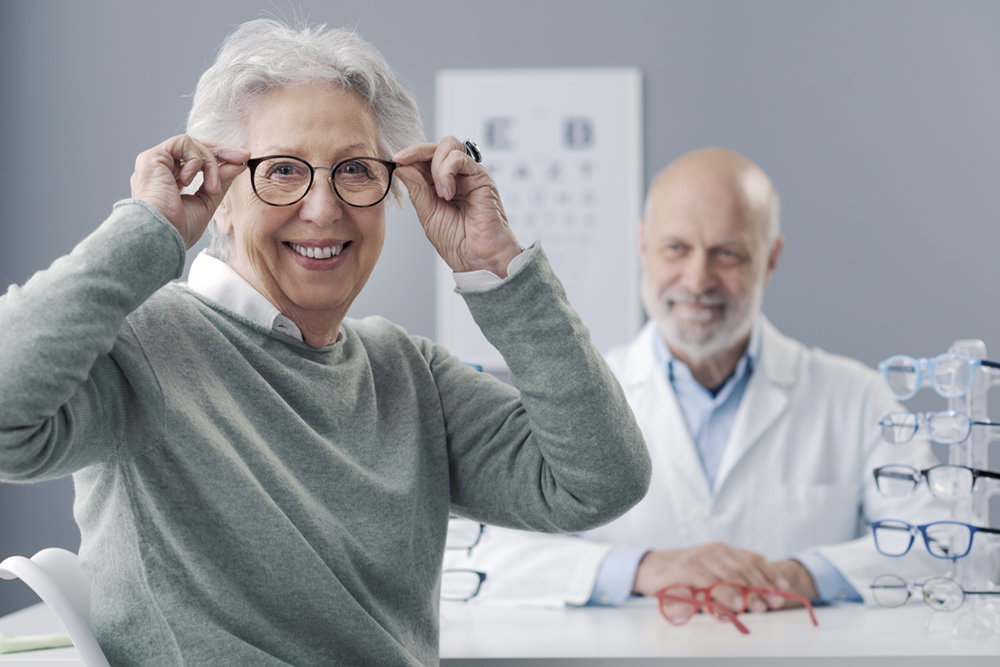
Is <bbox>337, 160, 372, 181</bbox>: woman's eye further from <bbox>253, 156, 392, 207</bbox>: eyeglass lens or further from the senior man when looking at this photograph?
the senior man

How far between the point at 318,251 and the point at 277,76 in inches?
7.8

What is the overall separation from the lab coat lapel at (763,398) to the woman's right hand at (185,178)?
4.67 ft

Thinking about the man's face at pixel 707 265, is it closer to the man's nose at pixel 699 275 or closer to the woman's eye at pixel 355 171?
the man's nose at pixel 699 275

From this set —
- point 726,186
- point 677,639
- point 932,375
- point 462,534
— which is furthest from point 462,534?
point 726,186

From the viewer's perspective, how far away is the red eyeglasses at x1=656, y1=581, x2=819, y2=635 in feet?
4.29

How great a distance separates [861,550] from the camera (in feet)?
5.00

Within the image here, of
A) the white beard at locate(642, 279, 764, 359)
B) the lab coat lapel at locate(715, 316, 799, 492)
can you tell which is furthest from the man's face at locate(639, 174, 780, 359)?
the lab coat lapel at locate(715, 316, 799, 492)

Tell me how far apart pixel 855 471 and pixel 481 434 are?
1.32 m

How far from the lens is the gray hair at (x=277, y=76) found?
931 mm

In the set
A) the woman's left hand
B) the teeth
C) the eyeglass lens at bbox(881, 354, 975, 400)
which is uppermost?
the woman's left hand

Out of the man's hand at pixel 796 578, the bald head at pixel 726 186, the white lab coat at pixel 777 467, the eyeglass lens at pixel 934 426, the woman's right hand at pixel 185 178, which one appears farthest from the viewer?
the bald head at pixel 726 186

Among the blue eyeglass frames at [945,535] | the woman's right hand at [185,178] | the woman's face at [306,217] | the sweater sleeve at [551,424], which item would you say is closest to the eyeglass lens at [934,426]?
the blue eyeglass frames at [945,535]

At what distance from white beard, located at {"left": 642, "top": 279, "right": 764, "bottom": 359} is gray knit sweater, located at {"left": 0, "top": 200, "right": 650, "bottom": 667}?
3.63ft

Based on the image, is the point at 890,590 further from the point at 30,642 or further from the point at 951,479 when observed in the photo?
the point at 30,642
